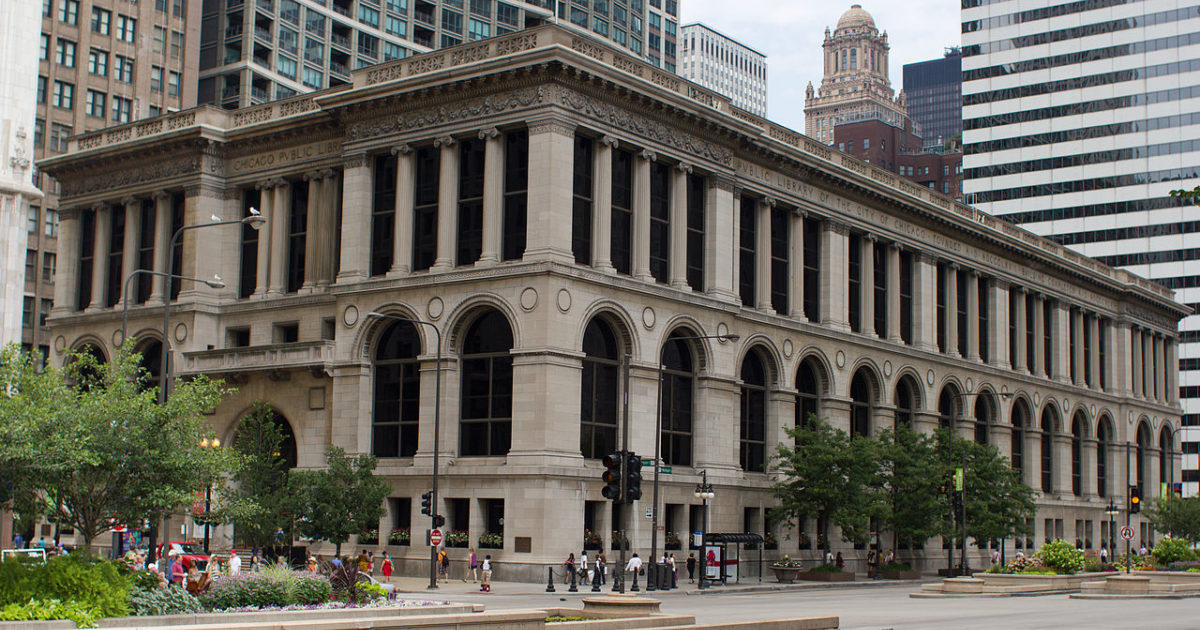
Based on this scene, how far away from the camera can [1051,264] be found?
10056 cm

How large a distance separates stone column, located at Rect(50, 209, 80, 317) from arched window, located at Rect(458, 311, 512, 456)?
93.7 feet

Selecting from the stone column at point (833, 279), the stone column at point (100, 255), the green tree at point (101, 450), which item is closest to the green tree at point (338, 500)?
the green tree at point (101, 450)

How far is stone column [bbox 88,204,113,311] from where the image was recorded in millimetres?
75062

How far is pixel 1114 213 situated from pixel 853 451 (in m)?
92.1

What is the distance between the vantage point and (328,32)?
118625 millimetres

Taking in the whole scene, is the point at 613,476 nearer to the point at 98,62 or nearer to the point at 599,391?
the point at 599,391

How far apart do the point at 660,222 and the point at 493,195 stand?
29.4ft

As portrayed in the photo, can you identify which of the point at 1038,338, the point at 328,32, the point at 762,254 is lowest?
the point at 1038,338

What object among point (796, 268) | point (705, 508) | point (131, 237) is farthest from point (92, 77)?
point (705, 508)

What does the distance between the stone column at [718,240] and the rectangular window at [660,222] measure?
2898 mm

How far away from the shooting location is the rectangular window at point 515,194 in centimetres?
5984

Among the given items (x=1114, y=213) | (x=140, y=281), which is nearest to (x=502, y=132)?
(x=140, y=281)

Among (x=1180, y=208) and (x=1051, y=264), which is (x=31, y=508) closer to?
(x=1051, y=264)

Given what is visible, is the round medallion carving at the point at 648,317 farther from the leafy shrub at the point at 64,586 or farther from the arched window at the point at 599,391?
the leafy shrub at the point at 64,586
